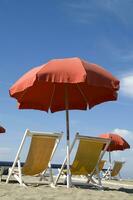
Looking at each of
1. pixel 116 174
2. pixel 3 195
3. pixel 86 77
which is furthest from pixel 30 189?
pixel 116 174

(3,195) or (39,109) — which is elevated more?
(39,109)

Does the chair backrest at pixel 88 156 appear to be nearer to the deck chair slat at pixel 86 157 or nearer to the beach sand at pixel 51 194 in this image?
the deck chair slat at pixel 86 157

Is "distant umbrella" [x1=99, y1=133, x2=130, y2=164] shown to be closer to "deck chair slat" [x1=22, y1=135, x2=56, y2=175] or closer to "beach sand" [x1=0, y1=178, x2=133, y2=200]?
"deck chair slat" [x1=22, y1=135, x2=56, y2=175]

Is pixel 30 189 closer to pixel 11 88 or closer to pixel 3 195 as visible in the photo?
pixel 3 195

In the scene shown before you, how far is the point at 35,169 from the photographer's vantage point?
299 inches

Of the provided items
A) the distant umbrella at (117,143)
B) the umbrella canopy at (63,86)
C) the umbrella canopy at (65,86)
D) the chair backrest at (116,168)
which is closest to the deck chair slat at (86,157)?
the umbrella canopy at (65,86)

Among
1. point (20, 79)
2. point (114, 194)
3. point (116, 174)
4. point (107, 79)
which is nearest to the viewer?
point (114, 194)

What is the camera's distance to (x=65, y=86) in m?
8.01

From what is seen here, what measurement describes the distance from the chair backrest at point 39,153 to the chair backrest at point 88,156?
1.50 feet

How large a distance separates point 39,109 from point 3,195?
11.6ft

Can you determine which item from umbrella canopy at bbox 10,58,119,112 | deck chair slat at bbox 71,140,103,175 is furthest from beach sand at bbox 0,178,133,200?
umbrella canopy at bbox 10,58,119,112

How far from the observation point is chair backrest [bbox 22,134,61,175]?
733 centimetres

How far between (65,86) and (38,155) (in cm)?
141

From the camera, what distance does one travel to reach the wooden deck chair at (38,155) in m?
7.27
